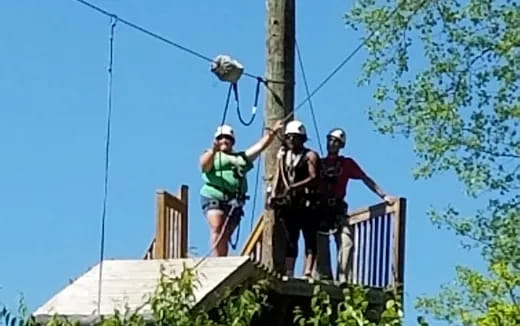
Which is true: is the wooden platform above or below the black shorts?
below

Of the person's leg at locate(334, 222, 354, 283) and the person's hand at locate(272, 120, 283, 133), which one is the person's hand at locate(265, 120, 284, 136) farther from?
the person's leg at locate(334, 222, 354, 283)

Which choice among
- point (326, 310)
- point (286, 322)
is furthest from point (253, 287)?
point (326, 310)

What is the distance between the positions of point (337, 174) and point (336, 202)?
0.61 ft

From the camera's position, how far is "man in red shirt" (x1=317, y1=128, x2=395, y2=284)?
39.3 feet

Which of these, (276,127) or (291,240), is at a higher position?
(276,127)

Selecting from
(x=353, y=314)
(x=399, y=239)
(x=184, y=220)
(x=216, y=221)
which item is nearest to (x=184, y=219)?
(x=184, y=220)

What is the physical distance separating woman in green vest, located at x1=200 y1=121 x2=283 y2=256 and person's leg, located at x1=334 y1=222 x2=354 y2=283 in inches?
30.1

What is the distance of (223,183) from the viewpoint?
11742mm

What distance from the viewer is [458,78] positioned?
18.0m

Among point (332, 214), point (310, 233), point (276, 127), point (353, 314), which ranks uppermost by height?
point (276, 127)

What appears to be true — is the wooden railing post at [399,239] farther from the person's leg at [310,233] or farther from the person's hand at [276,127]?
the person's hand at [276,127]

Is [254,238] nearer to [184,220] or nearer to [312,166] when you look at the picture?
[184,220]

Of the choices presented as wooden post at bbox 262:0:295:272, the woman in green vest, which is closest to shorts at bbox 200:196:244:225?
the woman in green vest

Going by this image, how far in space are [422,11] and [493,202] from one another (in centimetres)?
202
